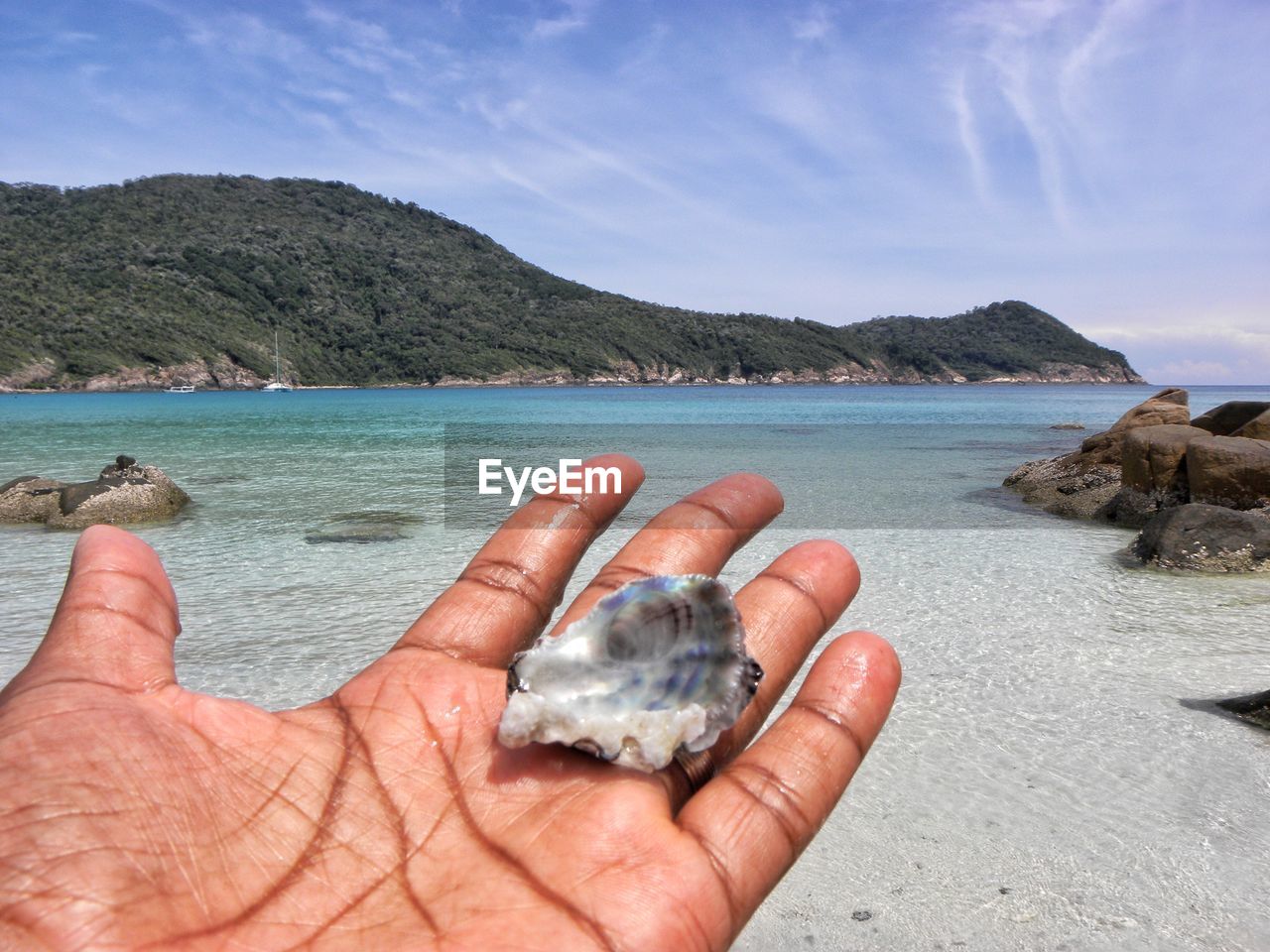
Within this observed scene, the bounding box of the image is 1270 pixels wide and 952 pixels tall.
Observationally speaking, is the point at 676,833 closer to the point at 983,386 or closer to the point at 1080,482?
the point at 1080,482

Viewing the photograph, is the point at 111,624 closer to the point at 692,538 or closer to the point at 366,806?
the point at 366,806

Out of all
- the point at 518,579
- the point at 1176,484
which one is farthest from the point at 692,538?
the point at 1176,484

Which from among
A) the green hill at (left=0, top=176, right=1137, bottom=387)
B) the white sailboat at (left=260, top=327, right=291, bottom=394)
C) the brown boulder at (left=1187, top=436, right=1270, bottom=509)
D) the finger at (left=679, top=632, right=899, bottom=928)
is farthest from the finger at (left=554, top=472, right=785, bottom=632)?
the white sailboat at (left=260, top=327, right=291, bottom=394)

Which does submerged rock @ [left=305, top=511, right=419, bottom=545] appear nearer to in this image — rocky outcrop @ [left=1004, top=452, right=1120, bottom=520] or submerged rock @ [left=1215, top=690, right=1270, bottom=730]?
submerged rock @ [left=1215, top=690, right=1270, bottom=730]

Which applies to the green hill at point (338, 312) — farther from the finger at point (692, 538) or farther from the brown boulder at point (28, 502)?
the finger at point (692, 538)

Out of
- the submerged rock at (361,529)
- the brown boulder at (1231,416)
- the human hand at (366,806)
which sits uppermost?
the brown boulder at (1231,416)

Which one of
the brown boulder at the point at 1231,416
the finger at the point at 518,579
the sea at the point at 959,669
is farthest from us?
the brown boulder at the point at 1231,416

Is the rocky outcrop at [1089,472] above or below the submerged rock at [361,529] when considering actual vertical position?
above

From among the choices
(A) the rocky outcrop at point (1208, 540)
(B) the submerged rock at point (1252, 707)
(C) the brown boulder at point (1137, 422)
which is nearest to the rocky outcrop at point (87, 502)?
(B) the submerged rock at point (1252, 707)
